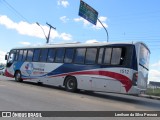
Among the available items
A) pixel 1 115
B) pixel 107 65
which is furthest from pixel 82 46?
pixel 1 115

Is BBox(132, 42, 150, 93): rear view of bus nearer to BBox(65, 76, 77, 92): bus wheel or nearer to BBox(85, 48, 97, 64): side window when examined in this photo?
BBox(85, 48, 97, 64): side window

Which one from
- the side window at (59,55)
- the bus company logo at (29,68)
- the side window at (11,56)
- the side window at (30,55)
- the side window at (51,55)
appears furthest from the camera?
the side window at (11,56)

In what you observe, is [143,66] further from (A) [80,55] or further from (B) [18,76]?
(B) [18,76]

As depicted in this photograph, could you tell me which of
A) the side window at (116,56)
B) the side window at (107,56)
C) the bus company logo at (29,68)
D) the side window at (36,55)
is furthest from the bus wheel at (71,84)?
the bus company logo at (29,68)

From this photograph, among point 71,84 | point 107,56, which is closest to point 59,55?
point 71,84

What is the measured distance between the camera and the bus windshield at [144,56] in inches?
690

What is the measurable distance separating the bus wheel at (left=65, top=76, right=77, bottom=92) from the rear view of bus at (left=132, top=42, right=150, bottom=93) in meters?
4.36

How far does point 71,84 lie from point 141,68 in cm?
499

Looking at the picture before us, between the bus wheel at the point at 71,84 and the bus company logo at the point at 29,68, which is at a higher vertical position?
the bus company logo at the point at 29,68

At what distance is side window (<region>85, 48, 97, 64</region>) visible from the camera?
19125 mm

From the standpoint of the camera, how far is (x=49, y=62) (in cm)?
2269

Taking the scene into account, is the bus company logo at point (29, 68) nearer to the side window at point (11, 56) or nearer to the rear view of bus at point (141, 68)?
the side window at point (11, 56)

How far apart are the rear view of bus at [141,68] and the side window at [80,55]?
3726 mm

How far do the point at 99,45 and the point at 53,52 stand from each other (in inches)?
183
